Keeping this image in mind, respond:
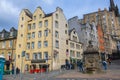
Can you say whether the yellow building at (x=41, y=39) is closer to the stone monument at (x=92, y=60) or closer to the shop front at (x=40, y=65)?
the shop front at (x=40, y=65)

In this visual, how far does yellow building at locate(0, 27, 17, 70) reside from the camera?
54653mm

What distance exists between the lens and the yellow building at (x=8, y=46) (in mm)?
54653

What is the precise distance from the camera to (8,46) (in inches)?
2218

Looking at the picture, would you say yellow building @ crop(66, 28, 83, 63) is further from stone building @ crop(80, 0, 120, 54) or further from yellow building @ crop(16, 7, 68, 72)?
stone building @ crop(80, 0, 120, 54)

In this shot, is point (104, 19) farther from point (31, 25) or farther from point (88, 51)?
point (88, 51)

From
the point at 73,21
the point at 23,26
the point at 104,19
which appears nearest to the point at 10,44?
the point at 23,26

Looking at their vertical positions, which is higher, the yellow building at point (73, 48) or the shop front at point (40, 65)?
the yellow building at point (73, 48)

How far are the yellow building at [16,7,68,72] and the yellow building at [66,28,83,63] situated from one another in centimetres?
227

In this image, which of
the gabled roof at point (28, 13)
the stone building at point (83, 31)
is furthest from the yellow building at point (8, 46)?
the stone building at point (83, 31)

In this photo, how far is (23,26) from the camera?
53938 mm

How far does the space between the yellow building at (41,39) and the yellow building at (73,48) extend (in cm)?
227

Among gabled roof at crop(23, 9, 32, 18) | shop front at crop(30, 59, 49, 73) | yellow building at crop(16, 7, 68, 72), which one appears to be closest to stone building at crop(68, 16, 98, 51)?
yellow building at crop(16, 7, 68, 72)

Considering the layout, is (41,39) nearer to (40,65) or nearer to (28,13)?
(40,65)

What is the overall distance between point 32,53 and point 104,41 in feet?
127
